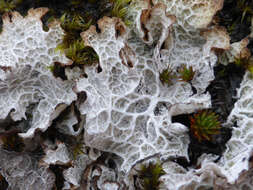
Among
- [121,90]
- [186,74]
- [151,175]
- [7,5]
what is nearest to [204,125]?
[186,74]

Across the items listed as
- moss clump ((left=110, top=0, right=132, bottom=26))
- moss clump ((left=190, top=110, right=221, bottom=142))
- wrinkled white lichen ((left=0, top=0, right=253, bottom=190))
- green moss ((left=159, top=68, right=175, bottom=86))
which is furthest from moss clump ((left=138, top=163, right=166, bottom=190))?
moss clump ((left=110, top=0, right=132, bottom=26))

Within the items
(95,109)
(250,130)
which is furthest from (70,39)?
(250,130)

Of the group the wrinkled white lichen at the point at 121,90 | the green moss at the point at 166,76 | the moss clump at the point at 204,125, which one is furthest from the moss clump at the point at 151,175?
the green moss at the point at 166,76

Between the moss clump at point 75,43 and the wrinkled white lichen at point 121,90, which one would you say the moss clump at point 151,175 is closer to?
the wrinkled white lichen at point 121,90

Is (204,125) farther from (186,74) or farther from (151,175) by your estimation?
(151,175)

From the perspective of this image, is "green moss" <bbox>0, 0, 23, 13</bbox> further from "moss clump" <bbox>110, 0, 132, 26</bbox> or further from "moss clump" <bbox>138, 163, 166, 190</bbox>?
"moss clump" <bbox>138, 163, 166, 190</bbox>

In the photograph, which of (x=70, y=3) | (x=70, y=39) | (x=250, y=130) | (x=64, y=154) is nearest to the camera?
(x=250, y=130)

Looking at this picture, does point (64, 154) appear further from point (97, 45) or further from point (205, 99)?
point (205, 99)
